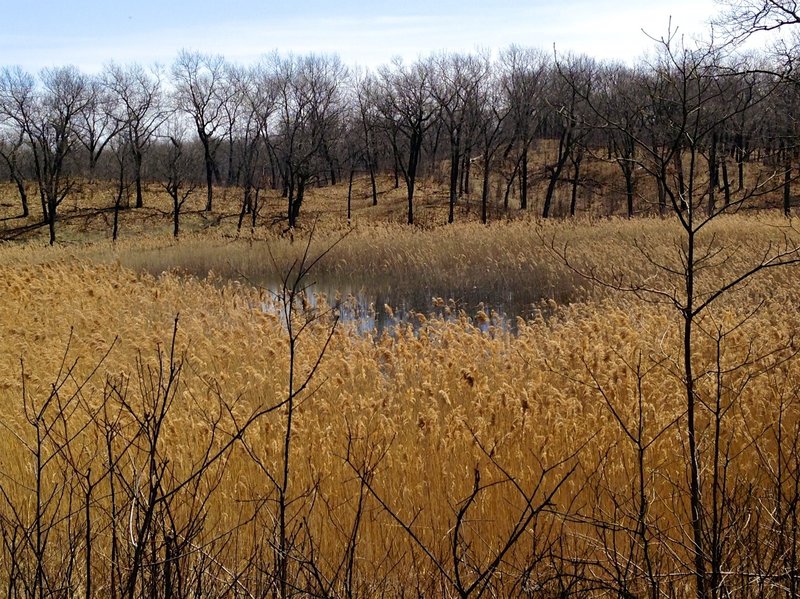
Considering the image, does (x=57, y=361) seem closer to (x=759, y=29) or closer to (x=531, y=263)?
(x=531, y=263)

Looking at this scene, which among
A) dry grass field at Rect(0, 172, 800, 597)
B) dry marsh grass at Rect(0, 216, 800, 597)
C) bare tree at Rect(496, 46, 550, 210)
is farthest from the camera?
bare tree at Rect(496, 46, 550, 210)

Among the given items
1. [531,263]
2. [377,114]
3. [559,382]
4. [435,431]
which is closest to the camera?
[435,431]

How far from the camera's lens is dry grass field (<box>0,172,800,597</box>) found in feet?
8.42

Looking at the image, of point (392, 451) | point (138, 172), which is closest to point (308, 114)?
point (138, 172)

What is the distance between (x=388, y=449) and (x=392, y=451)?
0.88 m

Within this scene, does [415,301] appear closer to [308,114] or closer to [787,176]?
[787,176]

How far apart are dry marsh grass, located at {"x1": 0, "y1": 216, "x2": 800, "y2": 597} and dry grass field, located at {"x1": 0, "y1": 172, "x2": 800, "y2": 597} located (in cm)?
3

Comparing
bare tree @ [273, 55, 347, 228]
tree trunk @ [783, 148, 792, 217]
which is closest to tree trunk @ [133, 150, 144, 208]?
bare tree @ [273, 55, 347, 228]

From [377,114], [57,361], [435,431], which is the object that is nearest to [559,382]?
[435,431]

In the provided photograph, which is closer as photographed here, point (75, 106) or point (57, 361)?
point (57, 361)

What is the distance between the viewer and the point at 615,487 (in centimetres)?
429

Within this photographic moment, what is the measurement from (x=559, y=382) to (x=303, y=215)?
118 ft

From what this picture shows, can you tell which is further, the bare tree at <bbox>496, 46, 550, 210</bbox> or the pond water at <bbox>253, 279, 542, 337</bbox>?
the bare tree at <bbox>496, 46, 550, 210</bbox>

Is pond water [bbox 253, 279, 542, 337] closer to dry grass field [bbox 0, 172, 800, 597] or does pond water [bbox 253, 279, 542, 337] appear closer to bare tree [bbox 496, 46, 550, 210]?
dry grass field [bbox 0, 172, 800, 597]
